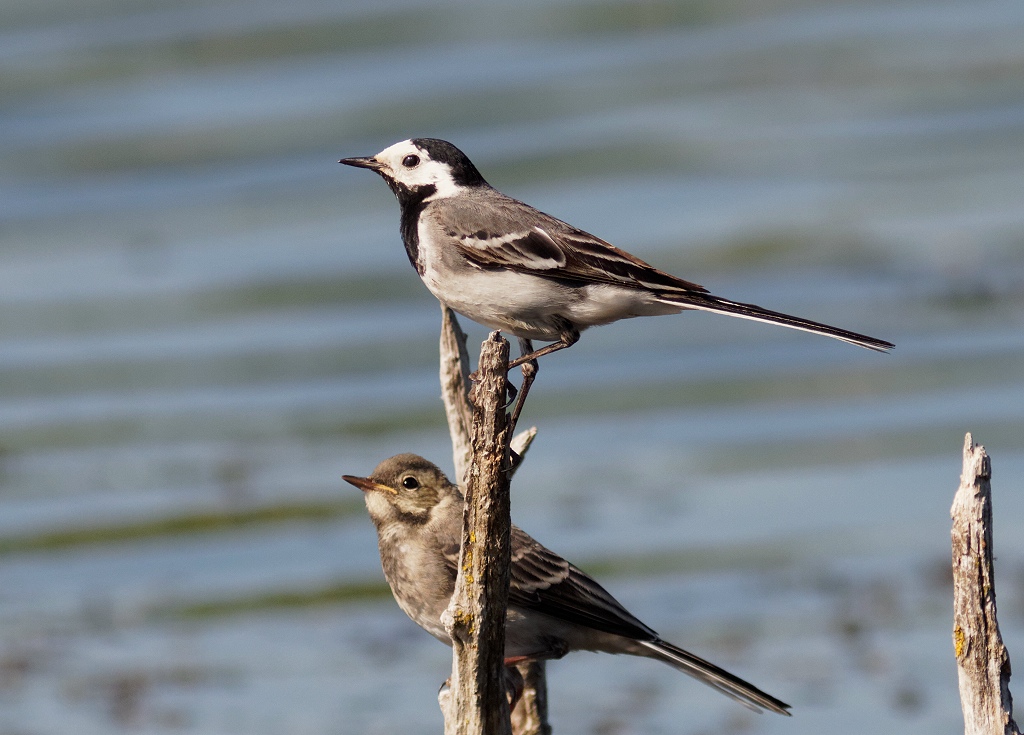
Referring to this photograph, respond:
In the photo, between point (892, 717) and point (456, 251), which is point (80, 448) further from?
point (456, 251)

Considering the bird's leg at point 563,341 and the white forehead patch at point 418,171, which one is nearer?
the bird's leg at point 563,341

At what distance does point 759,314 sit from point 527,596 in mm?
2090

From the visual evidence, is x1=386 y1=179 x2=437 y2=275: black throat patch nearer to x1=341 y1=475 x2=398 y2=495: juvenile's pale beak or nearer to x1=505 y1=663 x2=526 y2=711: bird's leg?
x1=341 y1=475 x2=398 y2=495: juvenile's pale beak

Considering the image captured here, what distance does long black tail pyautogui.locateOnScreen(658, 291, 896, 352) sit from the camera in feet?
28.6

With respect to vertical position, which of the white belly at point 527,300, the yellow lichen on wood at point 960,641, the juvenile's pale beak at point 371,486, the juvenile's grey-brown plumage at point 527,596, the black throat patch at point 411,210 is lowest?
the yellow lichen on wood at point 960,641

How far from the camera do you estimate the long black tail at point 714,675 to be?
940 centimetres

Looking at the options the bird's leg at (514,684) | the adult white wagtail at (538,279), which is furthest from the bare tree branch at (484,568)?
the bird's leg at (514,684)

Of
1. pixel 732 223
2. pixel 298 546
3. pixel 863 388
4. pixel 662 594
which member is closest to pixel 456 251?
pixel 662 594

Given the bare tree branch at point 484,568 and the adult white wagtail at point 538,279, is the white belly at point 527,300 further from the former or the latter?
the bare tree branch at point 484,568

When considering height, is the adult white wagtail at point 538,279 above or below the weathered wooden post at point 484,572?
above

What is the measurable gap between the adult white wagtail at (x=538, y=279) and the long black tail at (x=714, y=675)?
5.83 ft

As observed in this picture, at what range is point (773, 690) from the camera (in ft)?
49.8

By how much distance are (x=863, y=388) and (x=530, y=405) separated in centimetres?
412

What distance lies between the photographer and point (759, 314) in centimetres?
902
